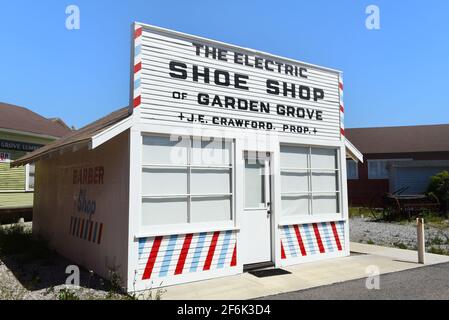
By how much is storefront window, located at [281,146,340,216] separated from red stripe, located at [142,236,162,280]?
9.85 ft

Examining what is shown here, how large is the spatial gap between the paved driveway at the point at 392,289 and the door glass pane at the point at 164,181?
8.12ft

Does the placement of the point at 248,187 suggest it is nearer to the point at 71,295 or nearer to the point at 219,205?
the point at 219,205

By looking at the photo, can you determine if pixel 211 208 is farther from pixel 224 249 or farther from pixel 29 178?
pixel 29 178

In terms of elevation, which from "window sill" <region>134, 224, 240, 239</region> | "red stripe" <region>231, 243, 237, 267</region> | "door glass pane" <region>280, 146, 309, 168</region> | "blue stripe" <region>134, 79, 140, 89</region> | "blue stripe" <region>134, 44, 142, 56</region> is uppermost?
"blue stripe" <region>134, 44, 142, 56</region>

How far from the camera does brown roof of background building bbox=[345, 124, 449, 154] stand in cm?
2959

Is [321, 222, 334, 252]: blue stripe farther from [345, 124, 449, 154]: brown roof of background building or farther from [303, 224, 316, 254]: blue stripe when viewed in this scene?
[345, 124, 449, 154]: brown roof of background building

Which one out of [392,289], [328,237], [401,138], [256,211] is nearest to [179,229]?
[256,211]

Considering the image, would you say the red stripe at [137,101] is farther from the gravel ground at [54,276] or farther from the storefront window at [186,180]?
the gravel ground at [54,276]

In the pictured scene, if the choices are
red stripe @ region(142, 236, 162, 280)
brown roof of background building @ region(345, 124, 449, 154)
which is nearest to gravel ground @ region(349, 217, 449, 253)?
red stripe @ region(142, 236, 162, 280)

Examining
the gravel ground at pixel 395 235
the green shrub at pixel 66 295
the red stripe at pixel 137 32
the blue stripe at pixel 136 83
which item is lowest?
the gravel ground at pixel 395 235

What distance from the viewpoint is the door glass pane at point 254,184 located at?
793 cm

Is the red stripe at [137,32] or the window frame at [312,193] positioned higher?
the red stripe at [137,32]

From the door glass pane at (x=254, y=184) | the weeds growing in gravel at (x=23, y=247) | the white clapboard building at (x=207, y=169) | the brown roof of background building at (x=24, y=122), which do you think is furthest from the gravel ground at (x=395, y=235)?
the brown roof of background building at (x=24, y=122)

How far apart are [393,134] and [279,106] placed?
27636 millimetres
